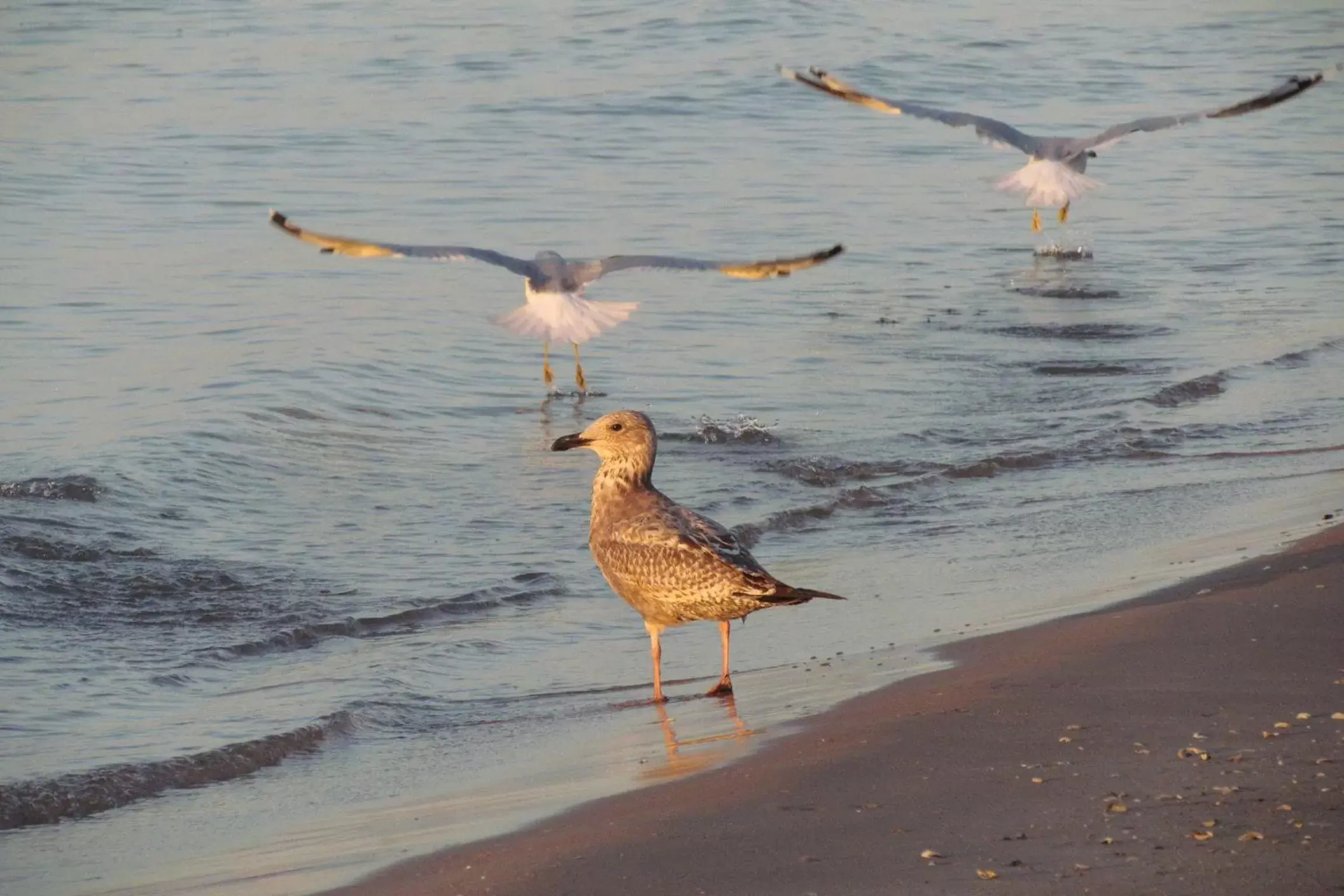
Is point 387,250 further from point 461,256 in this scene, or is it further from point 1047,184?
point 1047,184

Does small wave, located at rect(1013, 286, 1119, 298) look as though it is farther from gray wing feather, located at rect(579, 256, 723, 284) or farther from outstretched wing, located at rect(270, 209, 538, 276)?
outstretched wing, located at rect(270, 209, 538, 276)

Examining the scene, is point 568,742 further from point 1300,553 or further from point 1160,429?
point 1160,429

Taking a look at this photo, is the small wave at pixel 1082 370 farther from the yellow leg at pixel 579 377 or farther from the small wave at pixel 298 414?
the small wave at pixel 298 414

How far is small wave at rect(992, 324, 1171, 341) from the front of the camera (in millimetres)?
15172

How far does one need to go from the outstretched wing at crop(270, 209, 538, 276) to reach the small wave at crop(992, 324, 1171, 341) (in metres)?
4.37

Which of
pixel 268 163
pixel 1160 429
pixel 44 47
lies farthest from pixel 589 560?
pixel 44 47

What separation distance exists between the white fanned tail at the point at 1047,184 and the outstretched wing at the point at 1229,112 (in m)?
0.31

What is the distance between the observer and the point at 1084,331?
15.4 metres

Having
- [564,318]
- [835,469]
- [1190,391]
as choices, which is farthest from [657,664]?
[1190,391]

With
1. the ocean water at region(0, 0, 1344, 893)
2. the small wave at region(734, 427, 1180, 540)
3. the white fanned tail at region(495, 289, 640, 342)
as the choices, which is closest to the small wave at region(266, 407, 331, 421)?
the ocean water at region(0, 0, 1344, 893)

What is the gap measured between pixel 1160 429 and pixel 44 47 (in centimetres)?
2183

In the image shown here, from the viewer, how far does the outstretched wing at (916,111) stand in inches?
544

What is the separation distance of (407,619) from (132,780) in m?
2.33

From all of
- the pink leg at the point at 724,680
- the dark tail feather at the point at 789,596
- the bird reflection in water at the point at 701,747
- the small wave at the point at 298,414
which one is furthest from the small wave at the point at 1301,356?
the bird reflection in water at the point at 701,747
